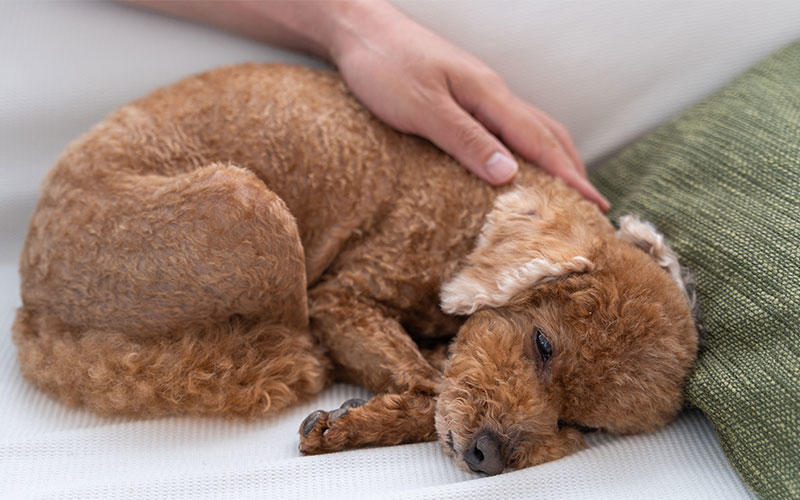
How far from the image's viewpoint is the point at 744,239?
5.43ft

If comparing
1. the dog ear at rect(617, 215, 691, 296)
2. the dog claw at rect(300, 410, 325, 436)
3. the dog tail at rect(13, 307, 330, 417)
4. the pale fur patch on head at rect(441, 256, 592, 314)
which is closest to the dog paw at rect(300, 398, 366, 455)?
the dog claw at rect(300, 410, 325, 436)

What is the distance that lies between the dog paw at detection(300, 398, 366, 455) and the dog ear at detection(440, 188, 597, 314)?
0.40m

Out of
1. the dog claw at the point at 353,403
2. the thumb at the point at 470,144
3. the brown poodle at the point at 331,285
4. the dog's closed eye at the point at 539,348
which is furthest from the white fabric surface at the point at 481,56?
the dog's closed eye at the point at 539,348

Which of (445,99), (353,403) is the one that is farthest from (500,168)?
(353,403)

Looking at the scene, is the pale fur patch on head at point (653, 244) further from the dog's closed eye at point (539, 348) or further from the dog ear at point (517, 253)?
the dog's closed eye at point (539, 348)

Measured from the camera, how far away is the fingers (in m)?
2.06

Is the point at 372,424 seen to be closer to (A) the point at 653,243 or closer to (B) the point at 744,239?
(A) the point at 653,243

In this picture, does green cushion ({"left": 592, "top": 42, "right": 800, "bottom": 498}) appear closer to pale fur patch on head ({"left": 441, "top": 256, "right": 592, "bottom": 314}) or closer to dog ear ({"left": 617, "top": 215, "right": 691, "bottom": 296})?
dog ear ({"left": 617, "top": 215, "right": 691, "bottom": 296})

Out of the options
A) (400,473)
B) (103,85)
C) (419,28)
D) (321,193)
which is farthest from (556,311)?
(103,85)

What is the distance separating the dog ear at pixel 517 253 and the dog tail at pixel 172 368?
469 mm

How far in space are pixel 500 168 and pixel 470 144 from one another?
4.4 inches

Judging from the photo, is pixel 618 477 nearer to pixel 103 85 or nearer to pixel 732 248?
pixel 732 248

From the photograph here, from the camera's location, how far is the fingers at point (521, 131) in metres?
2.06

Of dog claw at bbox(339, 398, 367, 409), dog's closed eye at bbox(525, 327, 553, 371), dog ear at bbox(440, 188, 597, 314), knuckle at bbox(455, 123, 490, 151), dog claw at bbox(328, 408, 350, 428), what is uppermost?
knuckle at bbox(455, 123, 490, 151)
